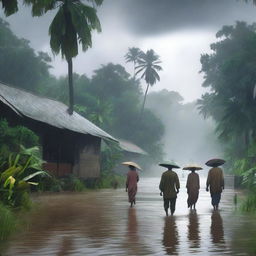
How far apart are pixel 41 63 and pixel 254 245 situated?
62.0m

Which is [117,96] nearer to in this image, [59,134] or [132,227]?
[59,134]

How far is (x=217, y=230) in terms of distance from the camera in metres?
12.3

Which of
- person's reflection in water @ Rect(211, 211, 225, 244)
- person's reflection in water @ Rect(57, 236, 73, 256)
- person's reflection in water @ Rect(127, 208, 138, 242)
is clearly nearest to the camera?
person's reflection in water @ Rect(57, 236, 73, 256)

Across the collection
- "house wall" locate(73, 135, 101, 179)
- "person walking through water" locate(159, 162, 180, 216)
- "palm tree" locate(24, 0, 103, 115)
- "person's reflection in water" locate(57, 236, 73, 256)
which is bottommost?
"person's reflection in water" locate(57, 236, 73, 256)

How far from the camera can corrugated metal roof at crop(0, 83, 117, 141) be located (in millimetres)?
31000

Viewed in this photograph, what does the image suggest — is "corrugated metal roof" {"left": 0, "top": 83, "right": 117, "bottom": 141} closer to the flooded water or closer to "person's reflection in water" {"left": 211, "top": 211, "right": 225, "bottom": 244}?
the flooded water

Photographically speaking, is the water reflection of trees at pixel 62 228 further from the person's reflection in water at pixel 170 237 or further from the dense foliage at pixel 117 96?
the dense foliage at pixel 117 96

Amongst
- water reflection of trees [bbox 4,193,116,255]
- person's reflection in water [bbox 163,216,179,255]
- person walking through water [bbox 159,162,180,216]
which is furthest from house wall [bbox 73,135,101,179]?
person's reflection in water [bbox 163,216,179,255]

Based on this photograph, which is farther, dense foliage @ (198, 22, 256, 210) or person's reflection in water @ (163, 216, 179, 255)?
dense foliage @ (198, 22, 256, 210)

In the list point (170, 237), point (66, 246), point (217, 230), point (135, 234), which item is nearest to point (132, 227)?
point (135, 234)

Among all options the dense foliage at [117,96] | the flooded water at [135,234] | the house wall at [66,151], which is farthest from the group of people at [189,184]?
the dense foliage at [117,96]

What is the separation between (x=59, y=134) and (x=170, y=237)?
2543 cm

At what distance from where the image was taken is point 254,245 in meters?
9.55

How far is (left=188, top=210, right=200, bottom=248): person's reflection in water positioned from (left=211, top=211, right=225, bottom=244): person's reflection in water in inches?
12.7
